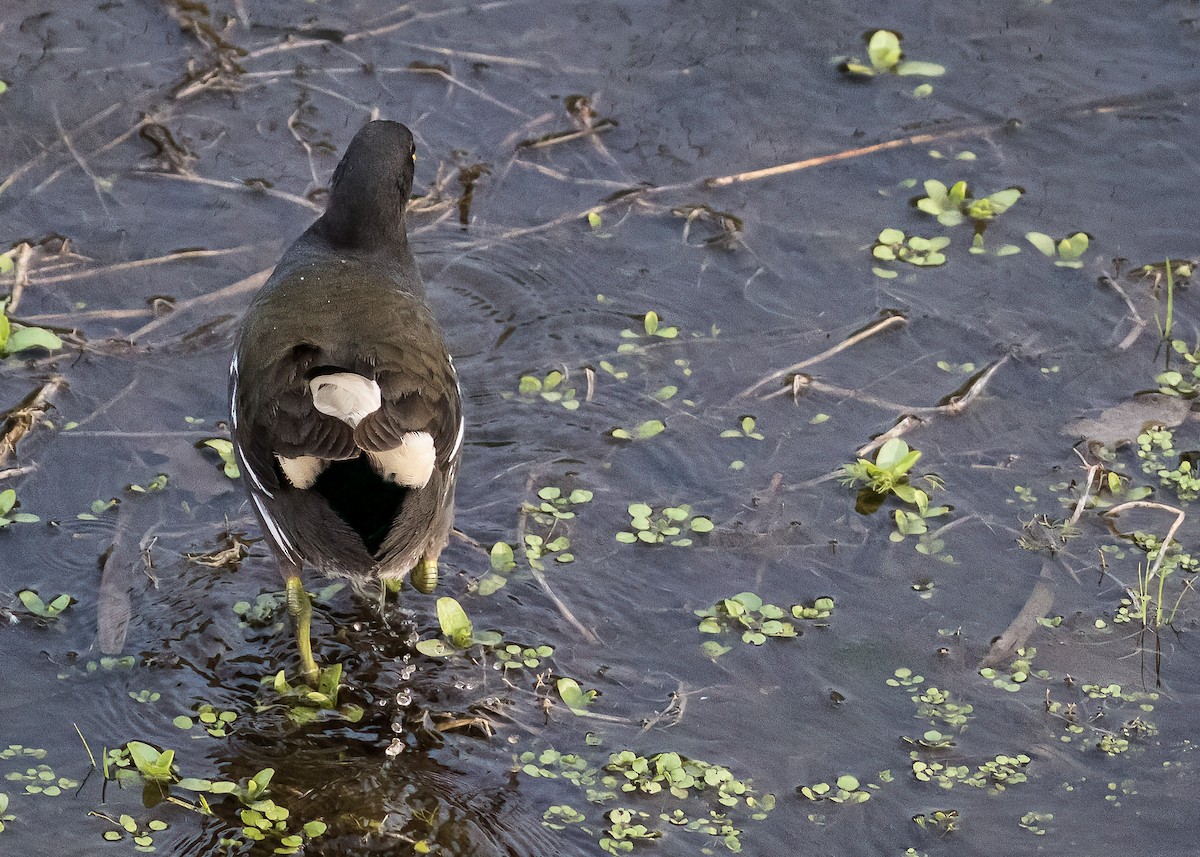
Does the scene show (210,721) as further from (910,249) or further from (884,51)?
(884,51)

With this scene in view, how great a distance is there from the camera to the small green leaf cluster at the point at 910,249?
6059 millimetres

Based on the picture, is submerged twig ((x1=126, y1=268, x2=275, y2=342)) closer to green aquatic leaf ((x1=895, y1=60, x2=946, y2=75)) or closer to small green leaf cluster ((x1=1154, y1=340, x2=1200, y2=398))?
green aquatic leaf ((x1=895, y1=60, x2=946, y2=75))

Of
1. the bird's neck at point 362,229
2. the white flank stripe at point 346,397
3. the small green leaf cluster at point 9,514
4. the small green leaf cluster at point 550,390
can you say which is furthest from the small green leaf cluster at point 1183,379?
the small green leaf cluster at point 9,514

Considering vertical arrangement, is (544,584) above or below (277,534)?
below

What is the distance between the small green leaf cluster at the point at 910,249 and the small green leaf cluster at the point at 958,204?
18 cm

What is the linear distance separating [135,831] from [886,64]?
15.8 feet

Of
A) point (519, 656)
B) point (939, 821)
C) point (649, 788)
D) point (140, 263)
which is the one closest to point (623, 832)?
point (649, 788)

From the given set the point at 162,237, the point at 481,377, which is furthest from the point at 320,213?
the point at 481,377

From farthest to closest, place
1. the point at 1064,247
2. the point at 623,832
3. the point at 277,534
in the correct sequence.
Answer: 1. the point at 1064,247
2. the point at 277,534
3. the point at 623,832

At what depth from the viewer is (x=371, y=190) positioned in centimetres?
529

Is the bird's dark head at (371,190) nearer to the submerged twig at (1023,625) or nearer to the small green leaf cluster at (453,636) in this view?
the small green leaf cluster at (453,636)

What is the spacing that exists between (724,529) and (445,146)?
8.13ft

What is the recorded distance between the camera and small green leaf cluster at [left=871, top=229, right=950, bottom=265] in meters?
6.06

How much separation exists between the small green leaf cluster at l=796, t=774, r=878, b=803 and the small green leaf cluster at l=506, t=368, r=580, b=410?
5.96ft
